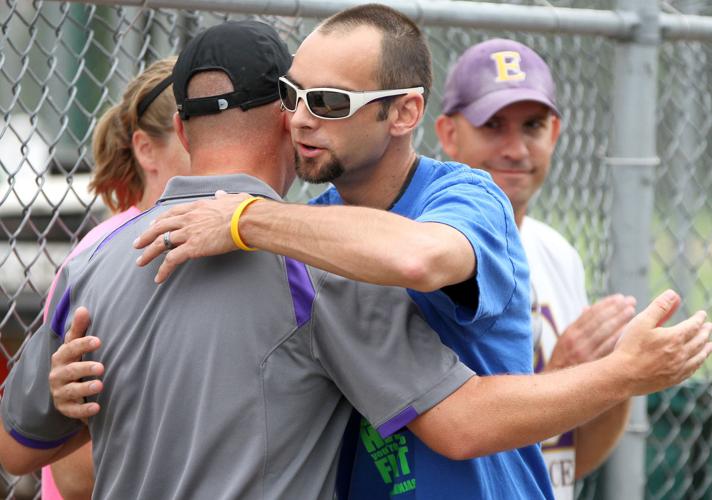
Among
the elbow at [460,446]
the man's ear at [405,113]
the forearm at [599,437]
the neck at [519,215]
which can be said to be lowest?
the forearm at [599,437]

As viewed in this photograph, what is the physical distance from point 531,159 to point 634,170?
0.46 metres

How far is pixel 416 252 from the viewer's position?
2.05 meters

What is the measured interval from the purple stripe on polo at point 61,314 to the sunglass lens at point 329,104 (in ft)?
2.22

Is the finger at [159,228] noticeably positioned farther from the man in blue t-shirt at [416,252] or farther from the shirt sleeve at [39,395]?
the shirt sleeve at [39,395]

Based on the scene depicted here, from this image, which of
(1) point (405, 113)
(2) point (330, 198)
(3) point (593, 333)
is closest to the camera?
(1) point (405, 113)

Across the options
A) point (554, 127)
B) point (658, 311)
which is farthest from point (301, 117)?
point (554, 127)

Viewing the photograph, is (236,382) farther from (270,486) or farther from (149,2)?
(149,2)

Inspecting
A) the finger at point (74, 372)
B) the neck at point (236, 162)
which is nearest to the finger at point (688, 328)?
the neck at point (236, 162)

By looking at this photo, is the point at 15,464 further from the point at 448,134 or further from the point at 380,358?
the point at 448,134

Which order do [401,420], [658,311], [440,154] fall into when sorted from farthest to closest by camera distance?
[440,154], [658,311], [401,420]

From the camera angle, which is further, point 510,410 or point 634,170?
point 634,170

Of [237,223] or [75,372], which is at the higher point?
[237,223]

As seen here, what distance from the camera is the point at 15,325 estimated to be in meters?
4.81

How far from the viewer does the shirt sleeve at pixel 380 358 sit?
7.05ft
